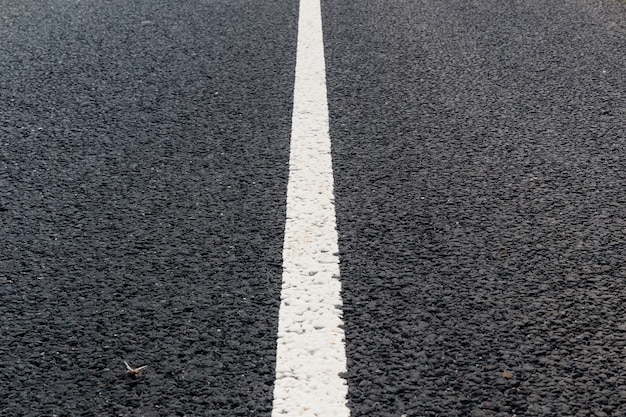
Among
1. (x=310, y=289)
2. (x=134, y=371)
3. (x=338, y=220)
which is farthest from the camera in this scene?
(x=338, y=220)

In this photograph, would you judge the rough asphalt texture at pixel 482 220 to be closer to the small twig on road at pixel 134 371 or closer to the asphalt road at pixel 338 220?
the asphalt road at pixel 338 220

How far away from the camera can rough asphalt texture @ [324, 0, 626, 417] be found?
2039mm

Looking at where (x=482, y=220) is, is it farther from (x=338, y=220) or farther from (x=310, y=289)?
(x=310, y=289)

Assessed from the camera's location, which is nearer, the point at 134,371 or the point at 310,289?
the point at 134,371

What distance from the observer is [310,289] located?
2402 millimetres

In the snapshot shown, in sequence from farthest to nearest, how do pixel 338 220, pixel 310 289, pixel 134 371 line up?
pixel 338 220 < pixel 310 289 < pixel 134 371

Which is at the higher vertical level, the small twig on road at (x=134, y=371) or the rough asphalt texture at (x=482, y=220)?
the rough asphalt texture at (x=482, y=220)

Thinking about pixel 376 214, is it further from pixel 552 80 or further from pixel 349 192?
pixel 552 80

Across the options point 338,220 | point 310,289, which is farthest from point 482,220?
point 310,289

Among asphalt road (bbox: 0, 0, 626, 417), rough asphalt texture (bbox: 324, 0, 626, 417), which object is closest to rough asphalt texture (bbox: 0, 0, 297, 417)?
asphalt road (bbox: 0, 0, 626, 417)

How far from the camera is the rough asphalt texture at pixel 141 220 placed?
2043mm

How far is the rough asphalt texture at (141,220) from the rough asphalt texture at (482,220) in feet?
0.95

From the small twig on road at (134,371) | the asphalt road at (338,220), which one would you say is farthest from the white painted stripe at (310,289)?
the small twig on road at (134,371)

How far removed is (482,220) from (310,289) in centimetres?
74
